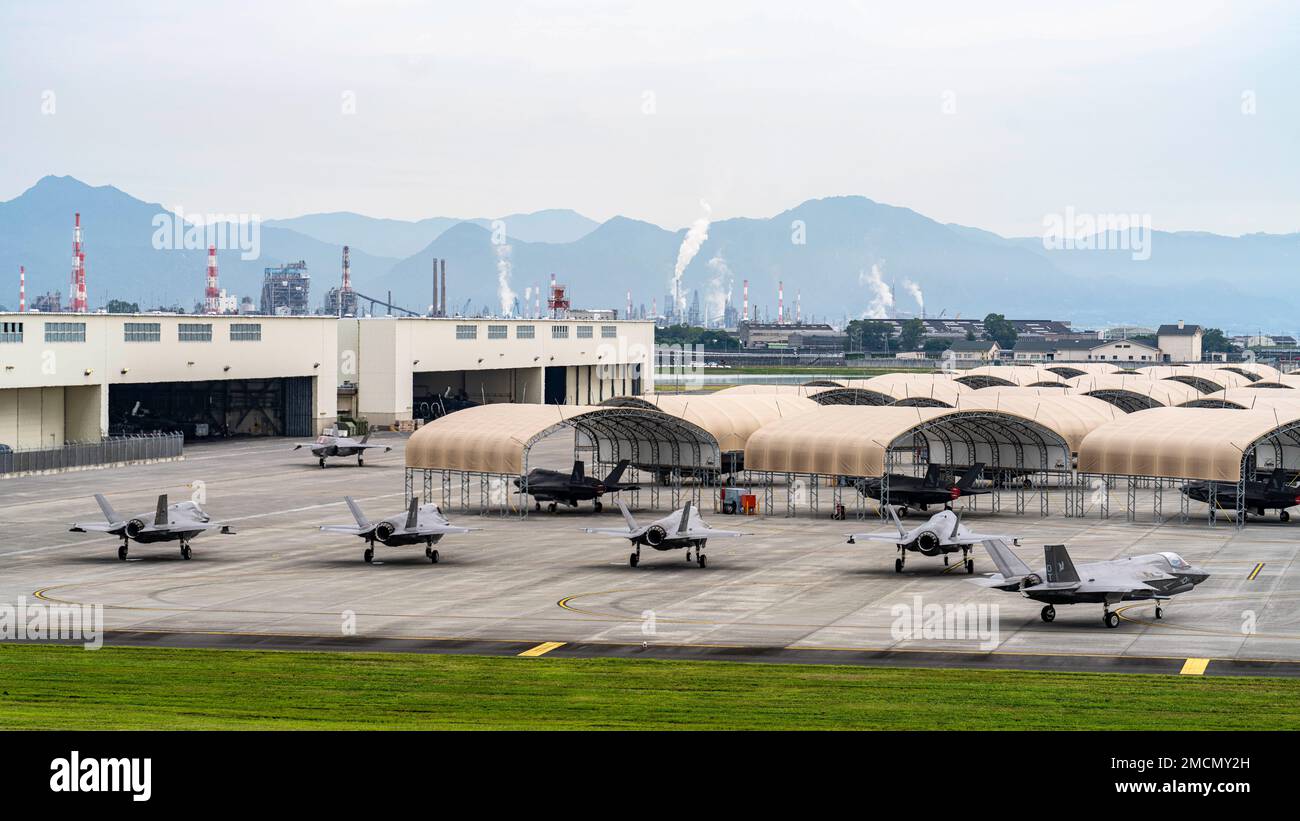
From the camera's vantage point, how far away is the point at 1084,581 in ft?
141

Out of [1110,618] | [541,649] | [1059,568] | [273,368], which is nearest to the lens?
[541,649]

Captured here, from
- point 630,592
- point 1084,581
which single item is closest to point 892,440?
point 630,592

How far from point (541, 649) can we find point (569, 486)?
3465cm

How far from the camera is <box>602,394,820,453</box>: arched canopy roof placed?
89.9 m

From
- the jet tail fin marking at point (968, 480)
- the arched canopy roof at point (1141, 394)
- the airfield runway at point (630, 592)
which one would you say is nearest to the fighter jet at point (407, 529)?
the airfield runway at point (630, 592)

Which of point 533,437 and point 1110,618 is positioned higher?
point 533,437

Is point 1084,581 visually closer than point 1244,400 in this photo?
Yes

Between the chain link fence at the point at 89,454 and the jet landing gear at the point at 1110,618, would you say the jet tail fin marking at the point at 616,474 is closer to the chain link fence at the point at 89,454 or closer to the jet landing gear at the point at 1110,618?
the jet landing gear at the point at 1110,618

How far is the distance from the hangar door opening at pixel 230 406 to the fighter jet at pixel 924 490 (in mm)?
68319

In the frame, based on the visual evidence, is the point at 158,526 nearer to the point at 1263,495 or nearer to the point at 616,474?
the point at 616,474

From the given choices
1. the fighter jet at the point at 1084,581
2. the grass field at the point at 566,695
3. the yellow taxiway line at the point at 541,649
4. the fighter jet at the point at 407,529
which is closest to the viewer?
the grass field at the point at 566,695

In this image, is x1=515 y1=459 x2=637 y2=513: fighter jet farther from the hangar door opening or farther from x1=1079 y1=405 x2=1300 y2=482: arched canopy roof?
the hangar door opening

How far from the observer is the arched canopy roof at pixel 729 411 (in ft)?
295

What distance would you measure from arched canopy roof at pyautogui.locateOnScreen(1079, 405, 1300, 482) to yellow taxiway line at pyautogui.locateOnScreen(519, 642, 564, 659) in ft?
129
